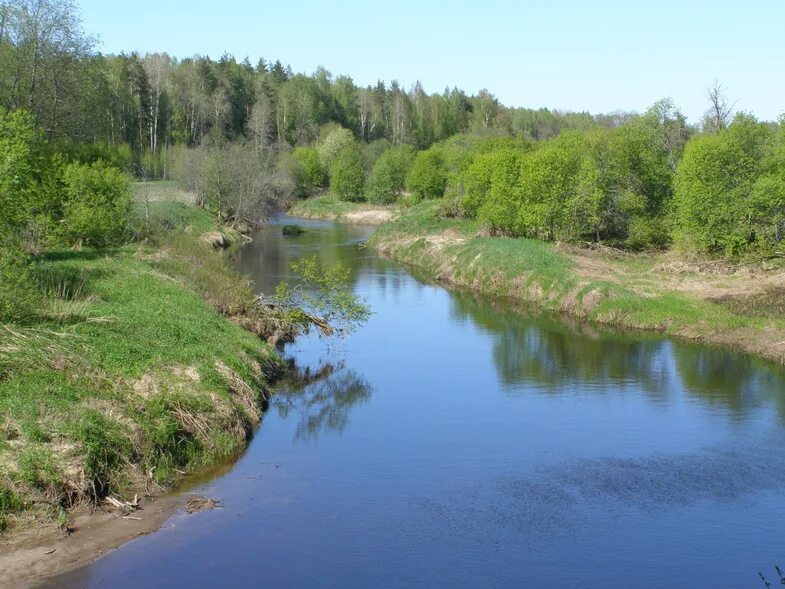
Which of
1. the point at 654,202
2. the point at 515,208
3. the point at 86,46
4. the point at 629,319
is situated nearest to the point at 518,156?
the point at 515,208

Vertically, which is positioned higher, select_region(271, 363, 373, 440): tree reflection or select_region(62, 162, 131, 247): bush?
select_region(62, 162, 131, 247): bush

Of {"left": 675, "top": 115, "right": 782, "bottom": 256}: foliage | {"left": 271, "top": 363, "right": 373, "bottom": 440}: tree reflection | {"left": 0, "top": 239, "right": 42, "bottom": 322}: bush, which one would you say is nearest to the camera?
{"left": 0, "top": 239, "right": 42, "bottom": 322}: bush

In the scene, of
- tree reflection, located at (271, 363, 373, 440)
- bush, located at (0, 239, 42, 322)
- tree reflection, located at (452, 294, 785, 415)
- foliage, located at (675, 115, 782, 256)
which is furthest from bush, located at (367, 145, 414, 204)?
bush, located at (0, 239, 42, 322)

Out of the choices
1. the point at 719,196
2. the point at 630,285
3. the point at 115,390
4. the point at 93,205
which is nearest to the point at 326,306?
the point at 115,390

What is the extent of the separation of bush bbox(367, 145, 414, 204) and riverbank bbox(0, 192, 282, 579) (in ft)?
214

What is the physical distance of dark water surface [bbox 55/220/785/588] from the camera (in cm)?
1529

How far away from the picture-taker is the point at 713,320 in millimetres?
34531

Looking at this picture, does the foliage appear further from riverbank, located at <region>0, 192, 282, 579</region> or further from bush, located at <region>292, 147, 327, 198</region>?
bush, located at <region>292, 147, 327, 198</region>

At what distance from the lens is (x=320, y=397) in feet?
86.5

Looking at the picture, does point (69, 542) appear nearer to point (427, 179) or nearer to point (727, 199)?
point (727, 199)

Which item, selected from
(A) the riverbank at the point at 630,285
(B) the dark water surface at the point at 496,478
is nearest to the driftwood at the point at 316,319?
(B) the dark water surface at the point at 496,478

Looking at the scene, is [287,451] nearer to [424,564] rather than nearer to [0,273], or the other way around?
[424,564]

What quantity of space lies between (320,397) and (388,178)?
2749 inches

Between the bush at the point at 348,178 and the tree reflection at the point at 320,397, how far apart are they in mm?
69323
